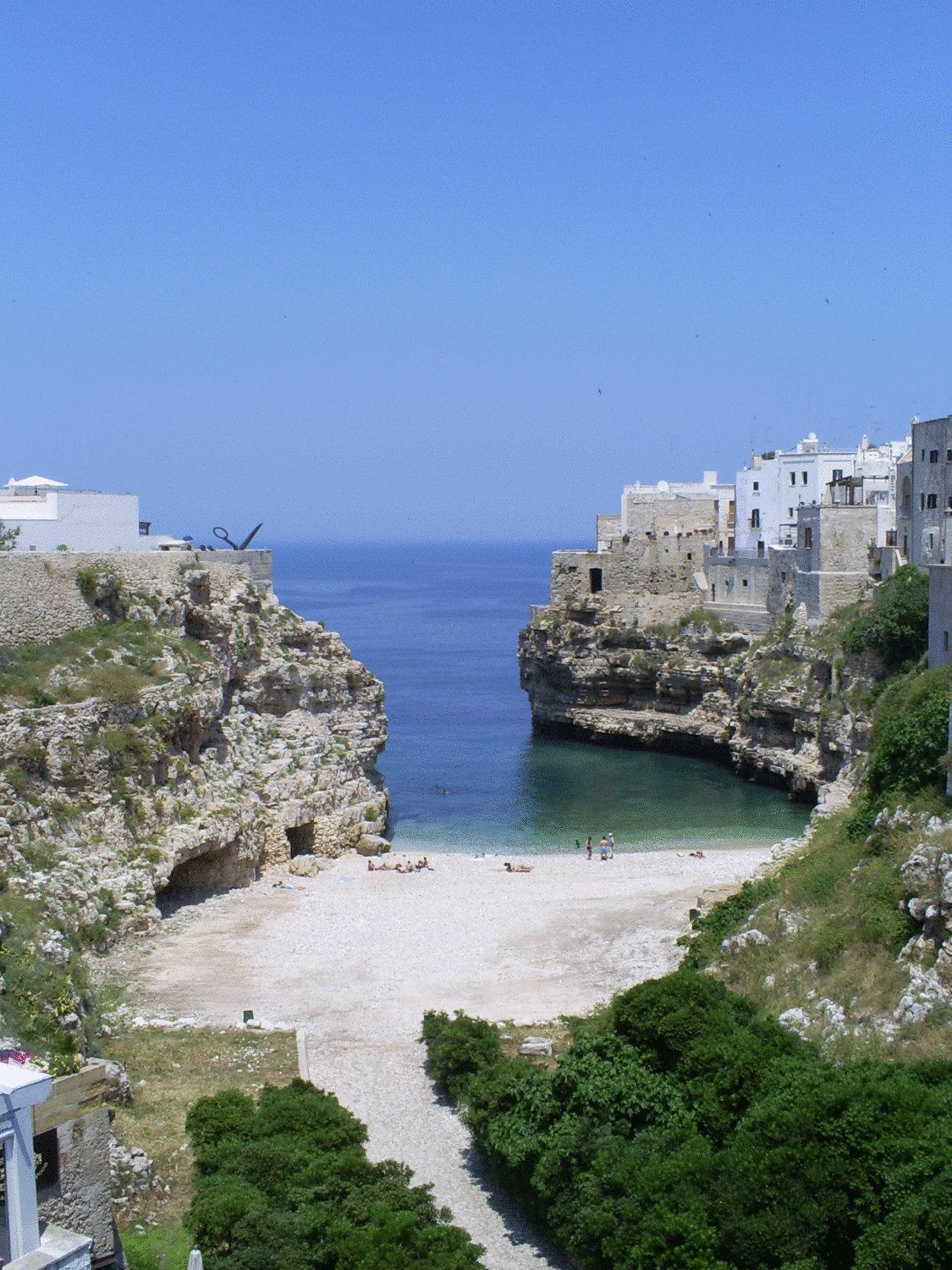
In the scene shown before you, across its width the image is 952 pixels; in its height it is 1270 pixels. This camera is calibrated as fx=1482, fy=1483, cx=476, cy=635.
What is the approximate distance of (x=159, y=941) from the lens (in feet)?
103

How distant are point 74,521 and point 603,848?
17.6 m

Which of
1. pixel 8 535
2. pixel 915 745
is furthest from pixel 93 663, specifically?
pixel 915 745

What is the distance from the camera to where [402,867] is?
39250 mm

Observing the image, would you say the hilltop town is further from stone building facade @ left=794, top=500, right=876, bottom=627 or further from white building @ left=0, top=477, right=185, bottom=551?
white building @ left=0, top=477, right=185, bottom=551

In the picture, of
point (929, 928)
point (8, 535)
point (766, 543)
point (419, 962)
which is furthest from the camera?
point (766, 543)

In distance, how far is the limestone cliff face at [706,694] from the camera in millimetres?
50938

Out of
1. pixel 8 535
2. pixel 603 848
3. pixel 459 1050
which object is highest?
pixel 8 535

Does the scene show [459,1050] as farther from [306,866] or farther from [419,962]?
[306,866]

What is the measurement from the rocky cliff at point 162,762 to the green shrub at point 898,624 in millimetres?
15716

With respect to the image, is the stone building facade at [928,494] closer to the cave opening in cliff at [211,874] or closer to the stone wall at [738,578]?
the stone wall at [738,578]

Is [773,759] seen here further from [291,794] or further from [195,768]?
[195,768]

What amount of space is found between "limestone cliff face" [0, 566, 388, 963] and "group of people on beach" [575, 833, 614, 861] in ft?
19.9

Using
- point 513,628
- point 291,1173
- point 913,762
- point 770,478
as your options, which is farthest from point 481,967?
point 513,628

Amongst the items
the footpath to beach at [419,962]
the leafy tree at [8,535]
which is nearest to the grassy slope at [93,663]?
the leafy tree at [8,535]
